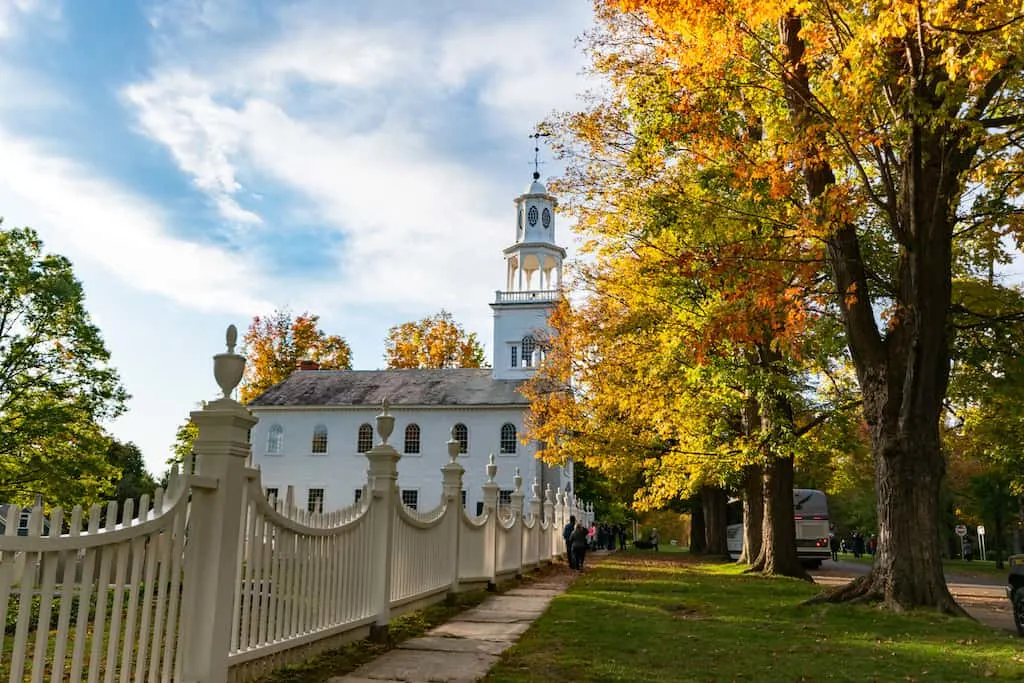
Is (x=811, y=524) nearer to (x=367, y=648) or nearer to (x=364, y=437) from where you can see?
(x=367, y=648)

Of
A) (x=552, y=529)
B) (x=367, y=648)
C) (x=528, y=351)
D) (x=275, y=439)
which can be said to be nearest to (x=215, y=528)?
(x=367, y=648)

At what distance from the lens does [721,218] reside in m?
13.6

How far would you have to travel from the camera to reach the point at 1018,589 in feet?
35.4

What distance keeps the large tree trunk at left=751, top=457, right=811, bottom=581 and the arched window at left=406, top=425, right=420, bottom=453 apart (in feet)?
90.8

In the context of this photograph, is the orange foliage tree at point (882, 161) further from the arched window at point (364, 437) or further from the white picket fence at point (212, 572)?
the arched window at point (364, 437)

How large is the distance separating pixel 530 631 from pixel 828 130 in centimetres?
771

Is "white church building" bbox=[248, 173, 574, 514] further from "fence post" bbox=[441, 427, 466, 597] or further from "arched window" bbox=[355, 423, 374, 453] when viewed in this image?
"fence post" bbox=[441, 427, 466, 597]

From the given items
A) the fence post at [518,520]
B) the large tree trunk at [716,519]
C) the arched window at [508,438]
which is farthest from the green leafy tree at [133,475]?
the fence post at [518,520]

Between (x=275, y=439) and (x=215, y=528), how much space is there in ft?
143

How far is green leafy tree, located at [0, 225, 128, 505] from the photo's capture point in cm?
2572

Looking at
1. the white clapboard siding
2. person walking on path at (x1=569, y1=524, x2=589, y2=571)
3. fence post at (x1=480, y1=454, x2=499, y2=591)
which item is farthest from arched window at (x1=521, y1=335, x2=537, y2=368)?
the white clapboard siding

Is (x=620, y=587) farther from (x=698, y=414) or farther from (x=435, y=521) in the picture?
(x=435, y=521)

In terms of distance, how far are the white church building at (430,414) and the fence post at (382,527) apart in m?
33.8

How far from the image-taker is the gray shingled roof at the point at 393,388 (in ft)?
147
